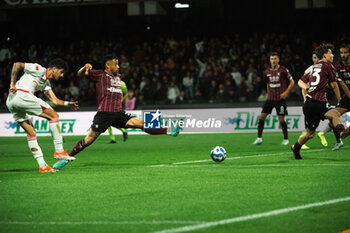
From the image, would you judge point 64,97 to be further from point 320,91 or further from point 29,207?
point 29,207

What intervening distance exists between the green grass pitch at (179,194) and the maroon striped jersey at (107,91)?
118 cm

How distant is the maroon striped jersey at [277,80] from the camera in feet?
53.0

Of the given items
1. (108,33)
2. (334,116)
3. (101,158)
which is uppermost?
(108,33)

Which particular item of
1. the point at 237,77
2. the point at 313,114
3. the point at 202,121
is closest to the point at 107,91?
the point at 313,114

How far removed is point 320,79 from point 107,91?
4.14 meters

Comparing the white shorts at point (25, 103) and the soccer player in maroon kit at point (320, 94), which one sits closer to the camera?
the white shorts at point (25, 103)

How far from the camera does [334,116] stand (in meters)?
11.3

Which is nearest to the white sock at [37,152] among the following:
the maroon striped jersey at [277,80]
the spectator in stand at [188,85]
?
the maroon striped jersey at [277,80]

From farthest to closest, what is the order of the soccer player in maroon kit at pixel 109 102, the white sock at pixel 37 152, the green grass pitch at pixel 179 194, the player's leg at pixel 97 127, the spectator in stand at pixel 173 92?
the spectator in stand at pixel 173 92, the soccer player in maroon kit at pixel 109 102, the player's leg at pixel 97 127, the white sock at pixel 37 152, the green grass pitch at pixel 179 194

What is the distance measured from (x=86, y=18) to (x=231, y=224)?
2916cm

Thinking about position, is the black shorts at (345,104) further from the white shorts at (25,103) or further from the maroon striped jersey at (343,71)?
the white shorts at (25,103)

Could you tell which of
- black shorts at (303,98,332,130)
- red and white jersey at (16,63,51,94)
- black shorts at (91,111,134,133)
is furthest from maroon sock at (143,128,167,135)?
black shorts at (303,98,332,130)

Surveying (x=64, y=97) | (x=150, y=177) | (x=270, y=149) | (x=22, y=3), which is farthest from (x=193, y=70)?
(x=150, y=177)

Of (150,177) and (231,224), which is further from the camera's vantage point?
(150,177)
